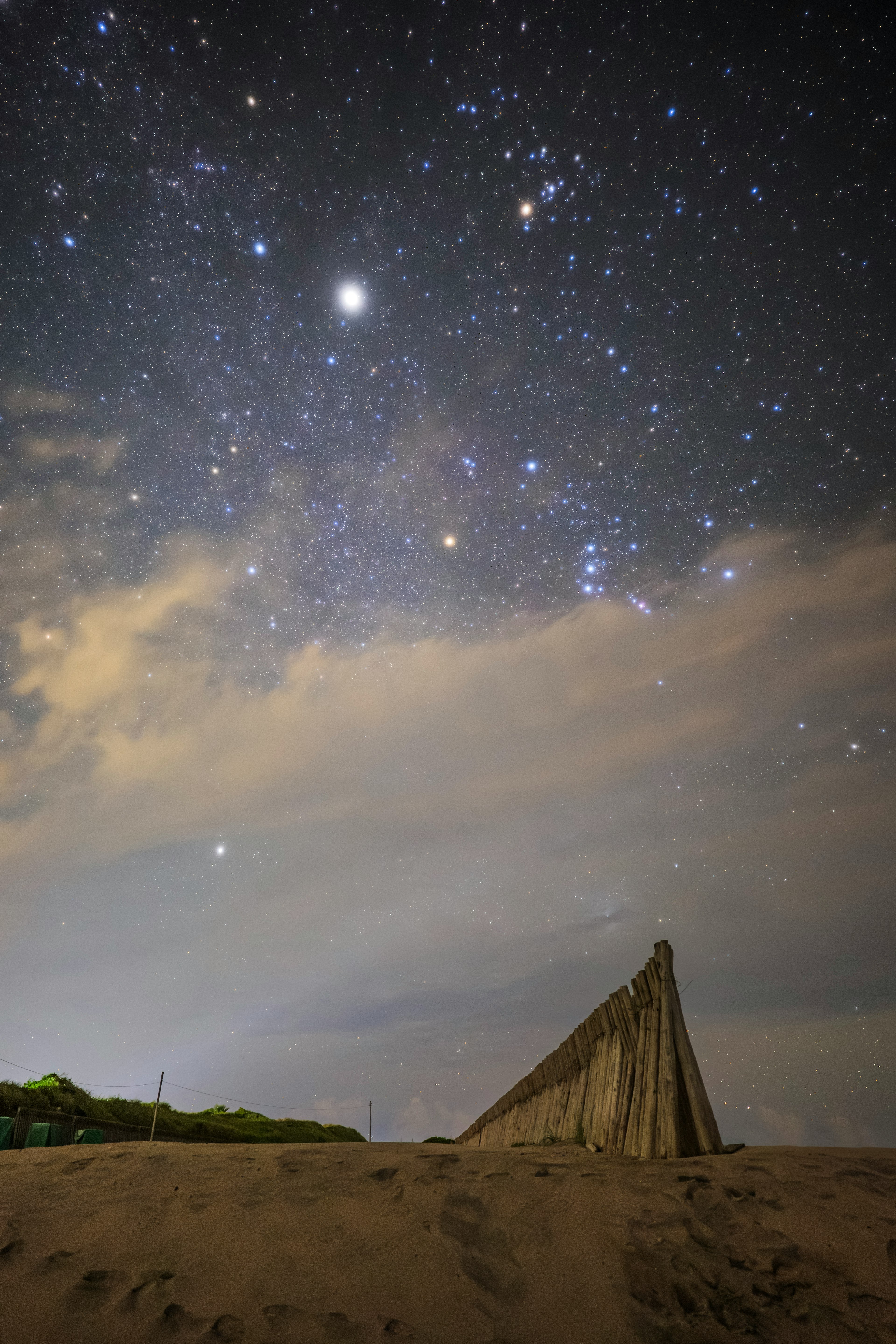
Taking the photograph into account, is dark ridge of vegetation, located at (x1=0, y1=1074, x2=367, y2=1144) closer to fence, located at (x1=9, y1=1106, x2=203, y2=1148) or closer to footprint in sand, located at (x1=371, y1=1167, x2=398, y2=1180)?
fence, located at (x1=9, y1=1106, x2=203, y2=1148)

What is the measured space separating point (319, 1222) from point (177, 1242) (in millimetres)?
777

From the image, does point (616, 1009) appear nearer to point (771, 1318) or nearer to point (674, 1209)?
point (674, 1209)

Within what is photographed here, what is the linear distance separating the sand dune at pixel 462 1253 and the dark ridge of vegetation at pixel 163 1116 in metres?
→ 8.87

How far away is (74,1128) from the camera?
1166cm

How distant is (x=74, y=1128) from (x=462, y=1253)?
1180 centimetres

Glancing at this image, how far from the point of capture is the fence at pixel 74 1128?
10812mm

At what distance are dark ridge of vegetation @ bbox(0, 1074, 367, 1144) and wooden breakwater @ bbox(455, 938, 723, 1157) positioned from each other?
6.69m

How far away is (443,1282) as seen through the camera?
10.4 feet

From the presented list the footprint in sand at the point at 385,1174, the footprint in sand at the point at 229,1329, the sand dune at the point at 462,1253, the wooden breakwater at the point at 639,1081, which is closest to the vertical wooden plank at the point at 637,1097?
the wooden breakwater at the point at 639,1081

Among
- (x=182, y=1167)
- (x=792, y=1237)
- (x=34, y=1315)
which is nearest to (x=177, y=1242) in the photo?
(x=34, y=1315)

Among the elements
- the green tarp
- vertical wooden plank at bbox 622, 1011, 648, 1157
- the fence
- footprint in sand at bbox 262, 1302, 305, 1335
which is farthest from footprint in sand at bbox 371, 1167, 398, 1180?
the green tarp

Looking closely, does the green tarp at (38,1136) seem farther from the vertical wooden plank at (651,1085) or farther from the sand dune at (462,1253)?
the vertical wooden plank at (651,1085)

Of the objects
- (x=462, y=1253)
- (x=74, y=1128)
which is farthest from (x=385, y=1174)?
(x=74, y=1128)

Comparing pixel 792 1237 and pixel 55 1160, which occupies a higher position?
pixel 55 1160
